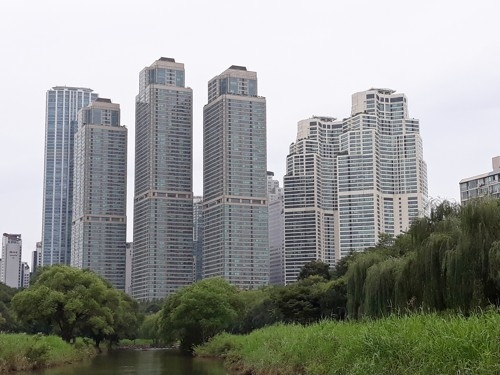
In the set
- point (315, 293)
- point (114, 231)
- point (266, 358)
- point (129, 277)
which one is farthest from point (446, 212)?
point (129, 277)

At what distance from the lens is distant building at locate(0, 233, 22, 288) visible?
428ft

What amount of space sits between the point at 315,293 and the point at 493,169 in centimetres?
4066

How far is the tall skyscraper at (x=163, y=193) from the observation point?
86688 millimetres

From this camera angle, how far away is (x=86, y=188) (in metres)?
94.0

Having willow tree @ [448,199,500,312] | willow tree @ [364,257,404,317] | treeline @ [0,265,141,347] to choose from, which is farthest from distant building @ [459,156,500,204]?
willow tree @ [448,199,500,312]

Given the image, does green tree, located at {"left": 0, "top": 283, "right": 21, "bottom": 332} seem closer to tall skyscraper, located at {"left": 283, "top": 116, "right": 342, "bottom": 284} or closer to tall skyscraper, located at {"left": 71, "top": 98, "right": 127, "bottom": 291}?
tall skyscraper, located at {"left": 71, "top": 98, "right": 127, "bottom": 291}

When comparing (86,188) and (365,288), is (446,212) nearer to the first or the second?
(365,288)

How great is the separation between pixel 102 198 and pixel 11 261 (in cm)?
4740

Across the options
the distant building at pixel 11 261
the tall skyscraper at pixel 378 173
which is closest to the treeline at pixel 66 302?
the tall skyscraper at pixel 378 173

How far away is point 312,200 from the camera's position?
92.0 meters

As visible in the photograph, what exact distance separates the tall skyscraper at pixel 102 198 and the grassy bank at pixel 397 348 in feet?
254

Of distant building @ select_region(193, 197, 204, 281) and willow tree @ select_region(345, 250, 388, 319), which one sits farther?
distant building @ select_region(193, 197, 204, 281)

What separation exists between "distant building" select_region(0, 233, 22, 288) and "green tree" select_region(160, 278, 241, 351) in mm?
97298

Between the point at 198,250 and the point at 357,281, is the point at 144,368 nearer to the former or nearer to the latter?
the point at 357,281
